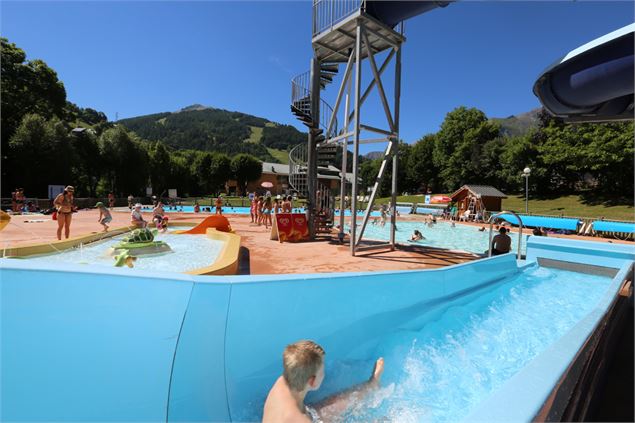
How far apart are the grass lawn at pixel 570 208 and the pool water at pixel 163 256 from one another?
3002 cm

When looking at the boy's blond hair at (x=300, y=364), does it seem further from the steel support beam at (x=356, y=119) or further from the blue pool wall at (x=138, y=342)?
the steel support beam at (x=356, y=119)

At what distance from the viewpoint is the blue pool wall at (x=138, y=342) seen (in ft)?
7.18

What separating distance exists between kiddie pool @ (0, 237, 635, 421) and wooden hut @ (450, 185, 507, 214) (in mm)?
21917

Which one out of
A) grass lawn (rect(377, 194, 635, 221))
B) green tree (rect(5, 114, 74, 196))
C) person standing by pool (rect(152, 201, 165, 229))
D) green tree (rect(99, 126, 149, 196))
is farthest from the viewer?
green tree (rect(99, 126, 149, 196))

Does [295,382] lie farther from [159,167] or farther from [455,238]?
[159,167]

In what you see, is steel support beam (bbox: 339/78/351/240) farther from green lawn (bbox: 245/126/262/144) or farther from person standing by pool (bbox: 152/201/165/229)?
green lawn (bbox: 245/126/262/144)

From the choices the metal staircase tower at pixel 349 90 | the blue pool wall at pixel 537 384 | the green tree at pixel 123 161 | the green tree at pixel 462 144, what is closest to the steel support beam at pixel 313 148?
the metal staircase tower at pixel 349 90

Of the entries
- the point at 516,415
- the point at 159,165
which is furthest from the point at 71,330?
the point at 159,165

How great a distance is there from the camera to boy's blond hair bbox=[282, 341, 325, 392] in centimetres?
199

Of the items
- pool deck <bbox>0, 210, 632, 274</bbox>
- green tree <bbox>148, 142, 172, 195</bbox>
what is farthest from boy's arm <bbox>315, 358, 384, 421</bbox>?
green tree <bbox>148, 142, 172, 195</bbox>

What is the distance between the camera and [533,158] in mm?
40406

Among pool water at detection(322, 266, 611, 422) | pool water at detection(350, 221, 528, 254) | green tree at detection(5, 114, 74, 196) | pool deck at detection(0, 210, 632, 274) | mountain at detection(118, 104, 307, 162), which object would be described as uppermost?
mountain at detection(118, 104, 307, 162)

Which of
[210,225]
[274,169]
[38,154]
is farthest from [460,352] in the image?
[274,169]

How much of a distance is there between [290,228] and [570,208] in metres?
34.6
